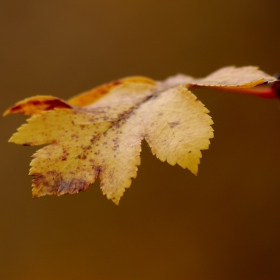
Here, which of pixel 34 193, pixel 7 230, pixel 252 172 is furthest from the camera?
pixel 7 230

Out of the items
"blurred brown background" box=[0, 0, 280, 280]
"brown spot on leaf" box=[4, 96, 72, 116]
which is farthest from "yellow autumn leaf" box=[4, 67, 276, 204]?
"blurred brown background" box=[0, 0, 280, 280]

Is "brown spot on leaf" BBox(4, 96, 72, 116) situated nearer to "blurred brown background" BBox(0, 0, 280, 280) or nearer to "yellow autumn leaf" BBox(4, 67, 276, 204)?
"yellow autumn leaf" BBox(4, 67, 276, 204)

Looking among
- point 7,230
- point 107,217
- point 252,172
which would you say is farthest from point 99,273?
point 252,172

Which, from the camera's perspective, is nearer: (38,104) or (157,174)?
(38,104)

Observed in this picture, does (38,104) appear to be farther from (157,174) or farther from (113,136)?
(157,174)

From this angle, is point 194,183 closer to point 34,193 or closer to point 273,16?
point 273,16

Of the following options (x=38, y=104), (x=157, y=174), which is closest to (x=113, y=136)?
(x=38, y=104)

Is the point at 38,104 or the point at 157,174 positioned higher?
the point at 38,104
